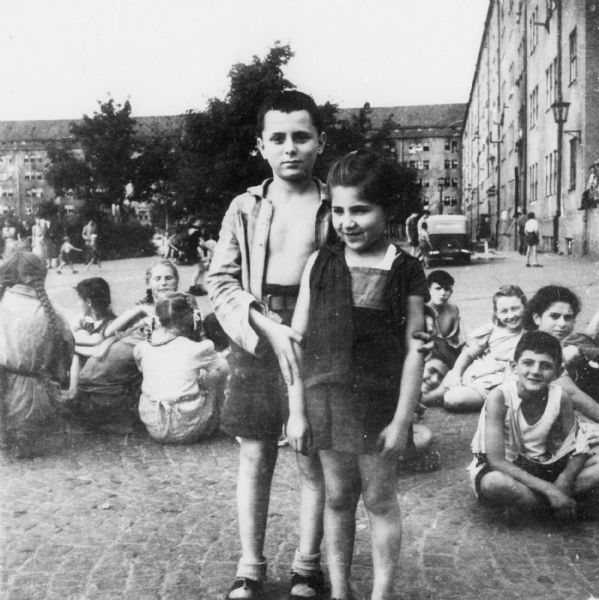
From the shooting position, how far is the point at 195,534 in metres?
3.40

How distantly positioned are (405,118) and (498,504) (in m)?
77.0

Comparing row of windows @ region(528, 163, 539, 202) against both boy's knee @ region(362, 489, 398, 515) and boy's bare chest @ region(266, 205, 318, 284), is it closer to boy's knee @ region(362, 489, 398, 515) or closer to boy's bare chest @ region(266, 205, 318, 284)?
boy's bare chest @ region(266, 205, 318, 284)

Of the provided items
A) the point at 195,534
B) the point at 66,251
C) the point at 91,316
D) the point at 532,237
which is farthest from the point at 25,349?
the point at 532,237

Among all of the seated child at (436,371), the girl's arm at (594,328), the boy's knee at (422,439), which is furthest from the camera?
the seated child at (436,371)

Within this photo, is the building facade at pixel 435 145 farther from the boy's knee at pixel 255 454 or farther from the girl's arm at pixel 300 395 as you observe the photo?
the girl's arm at pixel 300 395

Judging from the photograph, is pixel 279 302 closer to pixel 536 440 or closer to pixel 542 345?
pixel 542 345

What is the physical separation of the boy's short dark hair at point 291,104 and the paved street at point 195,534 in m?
1.73

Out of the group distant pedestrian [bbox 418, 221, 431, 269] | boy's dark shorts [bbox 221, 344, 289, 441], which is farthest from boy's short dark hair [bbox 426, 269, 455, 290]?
distant pedestrian [bbox 418, 221, 431, 269]

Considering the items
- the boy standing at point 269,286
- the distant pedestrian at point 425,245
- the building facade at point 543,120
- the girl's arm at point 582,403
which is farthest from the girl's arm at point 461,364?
the distant pedestrian at point 425,245

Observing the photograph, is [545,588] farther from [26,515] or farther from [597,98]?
[597,98]

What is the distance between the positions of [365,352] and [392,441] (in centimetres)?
29

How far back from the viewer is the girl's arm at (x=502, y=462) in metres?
3.42

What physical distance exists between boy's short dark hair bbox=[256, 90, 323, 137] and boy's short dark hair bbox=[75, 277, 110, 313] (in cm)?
343

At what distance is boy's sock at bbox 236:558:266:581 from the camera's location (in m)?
2.75
